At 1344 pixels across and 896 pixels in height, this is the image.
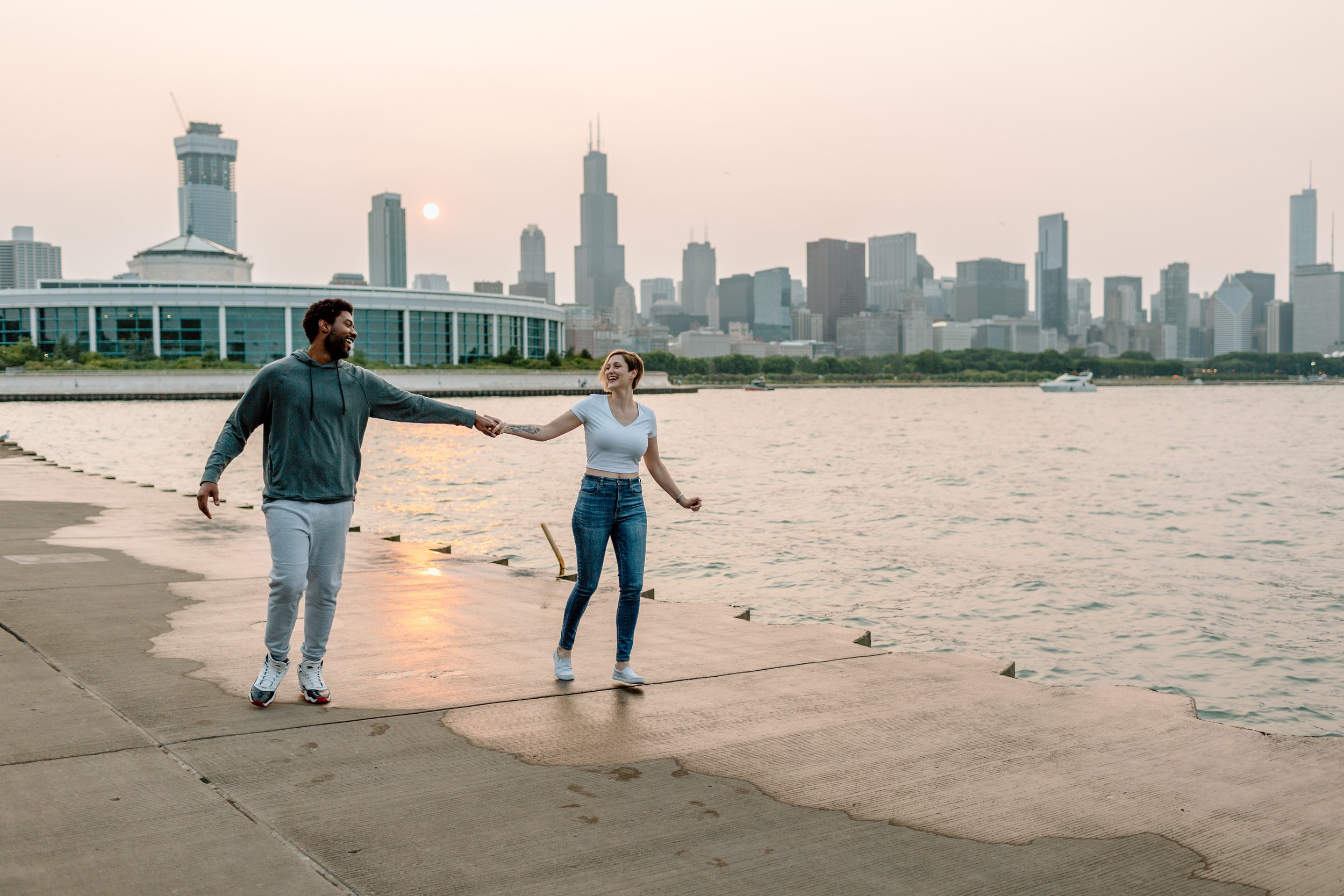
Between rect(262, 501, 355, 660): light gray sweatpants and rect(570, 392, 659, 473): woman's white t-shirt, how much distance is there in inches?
57.5

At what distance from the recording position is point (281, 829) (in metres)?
4.44

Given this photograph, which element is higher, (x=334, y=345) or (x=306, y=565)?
(x=334, y=345)

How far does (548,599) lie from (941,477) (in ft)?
98.3

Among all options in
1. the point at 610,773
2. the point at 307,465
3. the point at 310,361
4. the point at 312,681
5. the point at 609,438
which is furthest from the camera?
the point at 609,438

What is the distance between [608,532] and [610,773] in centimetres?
183

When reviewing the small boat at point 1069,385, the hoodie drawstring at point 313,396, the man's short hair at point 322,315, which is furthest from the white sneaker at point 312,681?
the small boat at point 1069,385

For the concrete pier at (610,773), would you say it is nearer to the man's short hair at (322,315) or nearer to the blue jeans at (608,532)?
the blue jeans at (608,532)

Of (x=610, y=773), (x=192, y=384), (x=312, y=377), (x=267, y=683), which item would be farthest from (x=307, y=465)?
(x=192, y=384)

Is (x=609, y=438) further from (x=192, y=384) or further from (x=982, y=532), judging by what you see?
(x=192, y=384)

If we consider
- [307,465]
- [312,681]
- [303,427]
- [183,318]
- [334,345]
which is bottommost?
[312,681]

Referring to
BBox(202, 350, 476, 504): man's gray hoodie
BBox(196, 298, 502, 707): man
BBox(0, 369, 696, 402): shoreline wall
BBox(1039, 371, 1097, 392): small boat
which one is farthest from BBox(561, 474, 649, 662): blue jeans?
BBox(1039, 371, 1097, 392): small boat

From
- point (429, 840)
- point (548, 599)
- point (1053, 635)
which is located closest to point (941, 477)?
point (1053, 635)

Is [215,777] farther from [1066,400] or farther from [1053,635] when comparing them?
[1066,400]

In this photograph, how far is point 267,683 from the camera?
618cm
